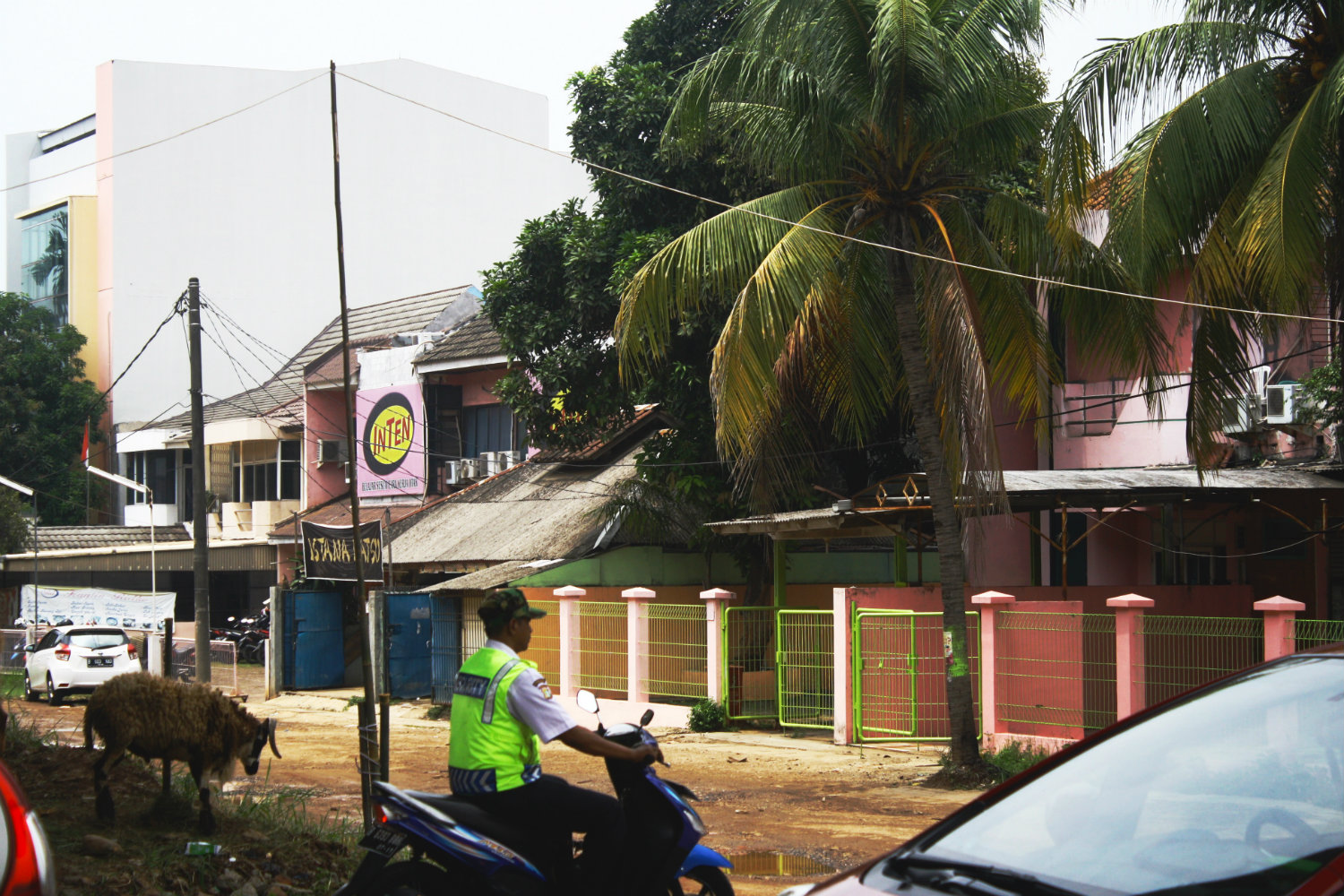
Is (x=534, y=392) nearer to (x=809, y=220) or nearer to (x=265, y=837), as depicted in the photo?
(x=809, y=220)

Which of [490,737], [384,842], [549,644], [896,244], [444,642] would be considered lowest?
[444,642]

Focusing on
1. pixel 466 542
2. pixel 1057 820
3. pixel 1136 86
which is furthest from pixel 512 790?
pixel 466 542

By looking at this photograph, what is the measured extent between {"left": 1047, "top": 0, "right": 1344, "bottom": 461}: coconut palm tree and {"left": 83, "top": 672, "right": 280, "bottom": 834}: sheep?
8.36 metres

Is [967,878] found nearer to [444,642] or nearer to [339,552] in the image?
[444,642]

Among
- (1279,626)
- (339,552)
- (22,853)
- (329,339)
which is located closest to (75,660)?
(339,552)

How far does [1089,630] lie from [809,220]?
15.9ft

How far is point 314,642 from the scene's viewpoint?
987 inches

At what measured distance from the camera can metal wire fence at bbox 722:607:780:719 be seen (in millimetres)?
16891

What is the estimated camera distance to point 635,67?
20016 millimetres

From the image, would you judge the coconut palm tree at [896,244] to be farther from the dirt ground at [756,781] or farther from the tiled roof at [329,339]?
the tiled roof at [329,339]

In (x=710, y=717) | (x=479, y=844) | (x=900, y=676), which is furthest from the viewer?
(x=710, y=717)

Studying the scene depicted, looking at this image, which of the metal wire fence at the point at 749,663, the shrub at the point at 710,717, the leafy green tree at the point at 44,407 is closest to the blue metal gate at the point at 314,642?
the metal wire fence at the point at 749,663

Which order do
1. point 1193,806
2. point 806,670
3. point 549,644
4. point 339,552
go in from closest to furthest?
point 1193,806, point 806,670, point 549,644, point 339,552

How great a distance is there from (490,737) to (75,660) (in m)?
19.4
